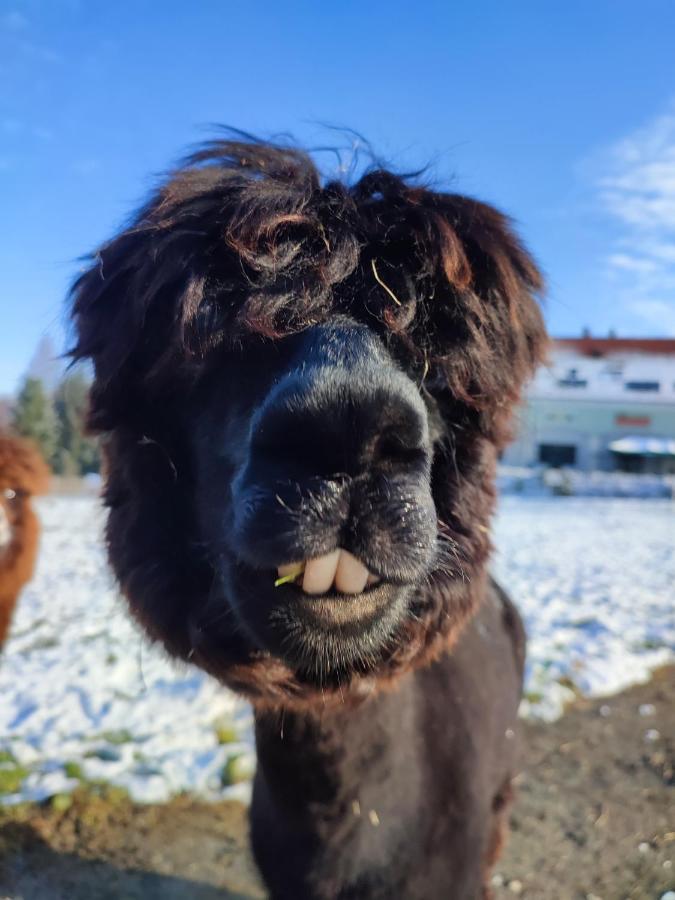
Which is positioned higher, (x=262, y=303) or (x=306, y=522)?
(x=262, y=303)

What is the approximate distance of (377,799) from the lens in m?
2.11

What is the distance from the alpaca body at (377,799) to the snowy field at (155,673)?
458 mm

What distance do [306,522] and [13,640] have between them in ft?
20.0

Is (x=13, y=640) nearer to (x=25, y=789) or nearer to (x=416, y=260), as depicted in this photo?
(x=25, y=789)

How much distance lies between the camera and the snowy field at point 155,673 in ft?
13.0

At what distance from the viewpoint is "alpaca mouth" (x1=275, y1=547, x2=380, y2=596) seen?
1.29m

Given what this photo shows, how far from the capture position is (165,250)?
5.32 ft

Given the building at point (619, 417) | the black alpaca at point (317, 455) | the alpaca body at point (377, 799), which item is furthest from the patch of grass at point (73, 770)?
the building at point (619, 417)

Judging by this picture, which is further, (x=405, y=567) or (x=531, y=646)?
(x=531, y=646)

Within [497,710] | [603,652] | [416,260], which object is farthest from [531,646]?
[416,260]

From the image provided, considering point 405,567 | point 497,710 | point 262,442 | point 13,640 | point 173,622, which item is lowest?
point 13,640

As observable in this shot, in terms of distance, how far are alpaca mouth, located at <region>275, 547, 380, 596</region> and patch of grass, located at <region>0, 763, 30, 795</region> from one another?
3.29 meters

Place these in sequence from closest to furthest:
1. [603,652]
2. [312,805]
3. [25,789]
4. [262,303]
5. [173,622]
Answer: [262,303] → [173,622] → [312,805] → [25,789] → [603,652]

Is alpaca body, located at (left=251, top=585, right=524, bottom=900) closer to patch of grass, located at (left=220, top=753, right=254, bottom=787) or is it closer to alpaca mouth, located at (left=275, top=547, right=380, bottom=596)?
alpaca mouth, located at (left=275, top=547, right=380, bottom=596)
